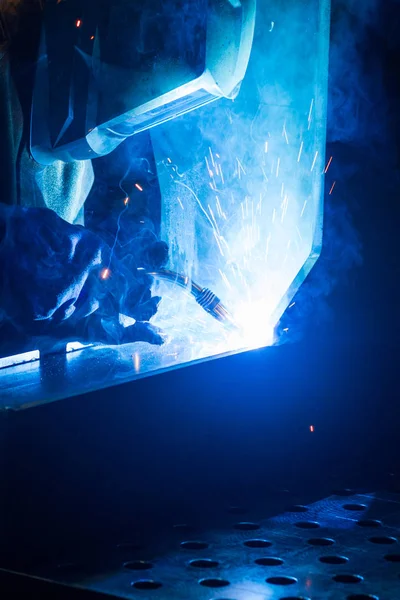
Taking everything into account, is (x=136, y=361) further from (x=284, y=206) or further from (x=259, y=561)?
(x=284, y=206)

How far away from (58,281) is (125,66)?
0.51 m

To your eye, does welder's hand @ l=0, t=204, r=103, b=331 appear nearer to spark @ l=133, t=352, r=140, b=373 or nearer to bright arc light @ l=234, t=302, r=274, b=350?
spark @ l=133, t=352, r=140, b=373

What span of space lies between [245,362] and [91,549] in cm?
52

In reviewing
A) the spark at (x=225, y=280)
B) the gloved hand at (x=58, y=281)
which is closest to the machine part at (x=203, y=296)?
the gloved hand at (x=58, y=281)

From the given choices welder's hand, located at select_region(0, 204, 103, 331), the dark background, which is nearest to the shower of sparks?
the dark background

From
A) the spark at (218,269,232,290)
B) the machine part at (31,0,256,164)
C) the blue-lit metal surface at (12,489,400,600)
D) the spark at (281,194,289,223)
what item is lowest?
the blue-lit metal surface at (12,489,400,600)

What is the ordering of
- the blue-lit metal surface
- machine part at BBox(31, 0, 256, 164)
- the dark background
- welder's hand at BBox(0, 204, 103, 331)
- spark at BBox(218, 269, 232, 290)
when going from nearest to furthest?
1. the blue-lit metal surface
2. the dark background
3. welder's hand at BBox(0, 204, 103, 331)
4. machine part at BBox(31, 0, 256, 164)
5. spark at BBox(218, 269, 232, 290)

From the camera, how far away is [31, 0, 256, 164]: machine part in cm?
154

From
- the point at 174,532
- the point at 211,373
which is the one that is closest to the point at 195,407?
the point at 211,373

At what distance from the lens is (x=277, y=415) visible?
170cm

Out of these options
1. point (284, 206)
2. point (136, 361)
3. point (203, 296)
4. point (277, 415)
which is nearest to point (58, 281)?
point (136, 361)

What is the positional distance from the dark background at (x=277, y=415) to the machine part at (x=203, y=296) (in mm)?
165

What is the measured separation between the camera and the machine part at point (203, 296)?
5.98 feet

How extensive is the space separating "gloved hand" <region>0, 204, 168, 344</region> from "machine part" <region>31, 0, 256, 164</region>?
1.03 ft
